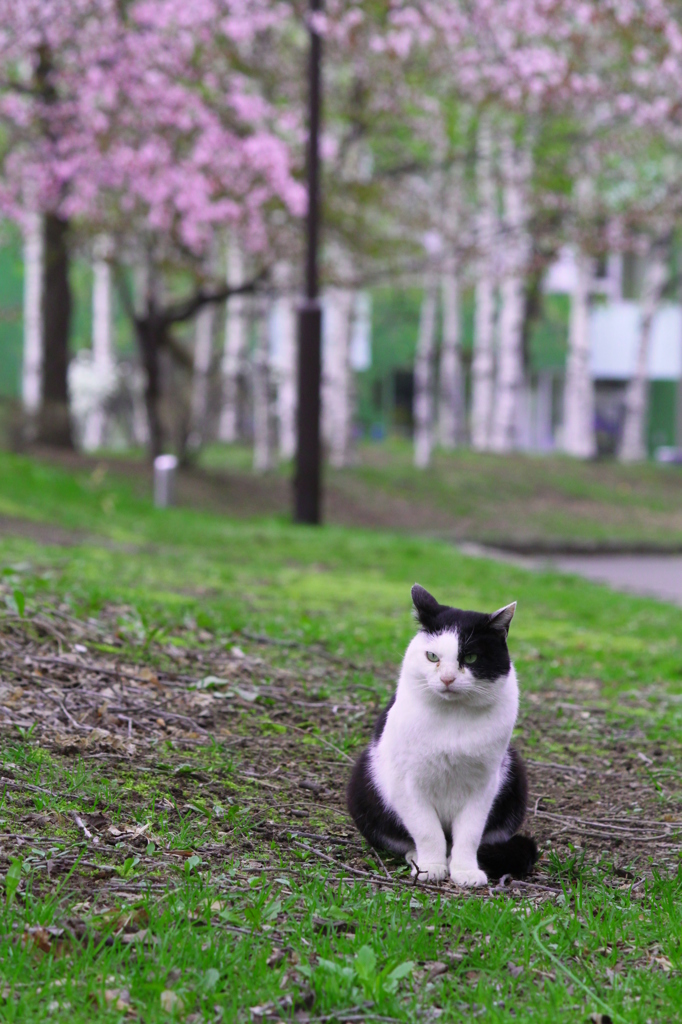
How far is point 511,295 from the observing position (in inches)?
991

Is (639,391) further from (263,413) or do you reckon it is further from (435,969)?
(435,969)

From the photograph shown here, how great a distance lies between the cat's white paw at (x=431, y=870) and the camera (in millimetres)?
3559

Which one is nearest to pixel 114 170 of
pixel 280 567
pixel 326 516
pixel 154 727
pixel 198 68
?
pixel 198 68

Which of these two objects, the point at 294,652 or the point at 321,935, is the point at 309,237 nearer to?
the point at 294,652

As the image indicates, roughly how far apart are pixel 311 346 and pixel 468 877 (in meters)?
12.2

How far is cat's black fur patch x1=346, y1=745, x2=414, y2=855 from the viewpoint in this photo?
376 cm

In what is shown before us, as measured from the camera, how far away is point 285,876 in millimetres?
3467

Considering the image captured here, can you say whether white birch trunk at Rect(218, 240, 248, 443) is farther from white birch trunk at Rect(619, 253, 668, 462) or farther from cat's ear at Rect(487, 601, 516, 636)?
cat's ear at Rect(487, 601, 516, 636)

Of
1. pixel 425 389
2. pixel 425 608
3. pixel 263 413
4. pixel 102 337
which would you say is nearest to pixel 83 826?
pixel 425 608

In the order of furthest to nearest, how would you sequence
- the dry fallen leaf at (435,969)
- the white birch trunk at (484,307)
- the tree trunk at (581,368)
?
the tree trunk at (581,368), the white birch trunk at (484,307), the dry fallen leaf at (435,969)

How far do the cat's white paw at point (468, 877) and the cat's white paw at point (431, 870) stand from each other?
3cm

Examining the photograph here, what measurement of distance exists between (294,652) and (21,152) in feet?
47.6

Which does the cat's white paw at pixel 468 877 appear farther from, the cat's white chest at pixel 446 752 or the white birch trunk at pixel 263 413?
the white birch trunk at pixel 263 413

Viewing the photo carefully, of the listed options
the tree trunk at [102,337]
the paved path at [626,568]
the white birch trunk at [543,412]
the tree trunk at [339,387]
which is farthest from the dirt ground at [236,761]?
the white birch trunk at [543,412]
